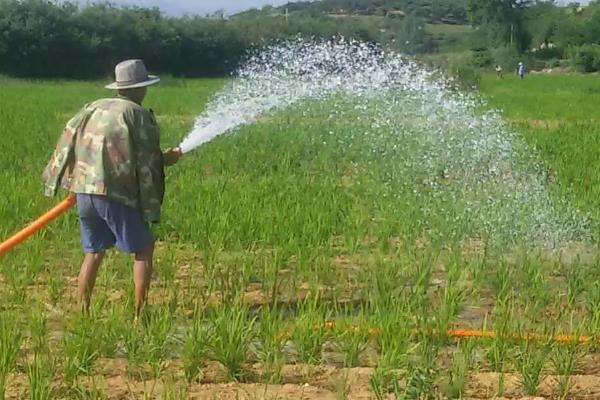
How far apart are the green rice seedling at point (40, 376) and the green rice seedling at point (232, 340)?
57cm

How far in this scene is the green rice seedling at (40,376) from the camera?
2.87 meters

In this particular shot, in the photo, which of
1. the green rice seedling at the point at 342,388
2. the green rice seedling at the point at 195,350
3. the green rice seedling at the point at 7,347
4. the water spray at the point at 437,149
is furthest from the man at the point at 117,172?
the green rice seedling at the point at 342,388

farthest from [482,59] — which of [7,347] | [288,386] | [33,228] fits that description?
[7,347]

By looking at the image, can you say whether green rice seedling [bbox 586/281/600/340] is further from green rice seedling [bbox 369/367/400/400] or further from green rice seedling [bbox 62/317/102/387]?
green rice seedling [bbox 62/317/102/387]

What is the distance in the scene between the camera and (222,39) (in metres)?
41.2

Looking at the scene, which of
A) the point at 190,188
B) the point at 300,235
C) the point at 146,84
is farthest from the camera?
the point at 190,188

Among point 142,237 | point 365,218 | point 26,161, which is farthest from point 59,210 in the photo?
point 26,161

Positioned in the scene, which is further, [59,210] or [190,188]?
[190,188]

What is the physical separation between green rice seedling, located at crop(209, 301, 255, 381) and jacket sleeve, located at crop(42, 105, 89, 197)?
96cm

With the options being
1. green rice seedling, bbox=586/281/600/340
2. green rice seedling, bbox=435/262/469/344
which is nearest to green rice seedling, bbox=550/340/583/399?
green rice seedling, bbox=586/281/600/340

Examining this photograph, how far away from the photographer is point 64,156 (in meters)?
3.96

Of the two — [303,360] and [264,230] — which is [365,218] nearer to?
[264,230]

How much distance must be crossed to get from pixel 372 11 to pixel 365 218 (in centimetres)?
Result: 10031

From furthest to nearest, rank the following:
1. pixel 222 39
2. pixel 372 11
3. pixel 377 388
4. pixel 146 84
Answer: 1. pixel 372 11
2. pixel 222 39
3. pixel 146 84
4. pixel 377 388
